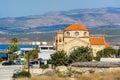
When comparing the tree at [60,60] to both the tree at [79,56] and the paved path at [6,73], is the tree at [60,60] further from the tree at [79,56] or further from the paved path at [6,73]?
the paved path at [6,73]

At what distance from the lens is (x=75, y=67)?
38000mm

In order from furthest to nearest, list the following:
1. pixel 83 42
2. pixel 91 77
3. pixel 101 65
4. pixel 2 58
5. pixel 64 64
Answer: pixel 2 58
pixel 83 42
pixel 64 64
pixel 101 65
pixel 91 77

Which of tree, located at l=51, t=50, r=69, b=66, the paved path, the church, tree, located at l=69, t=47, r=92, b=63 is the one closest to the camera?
the paved path

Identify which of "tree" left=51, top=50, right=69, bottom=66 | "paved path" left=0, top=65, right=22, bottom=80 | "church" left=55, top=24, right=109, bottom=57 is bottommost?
"paved path" left=0, top=65, right=22, bottom=80

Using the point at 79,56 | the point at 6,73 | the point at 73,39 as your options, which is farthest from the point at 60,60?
the point at 73,39

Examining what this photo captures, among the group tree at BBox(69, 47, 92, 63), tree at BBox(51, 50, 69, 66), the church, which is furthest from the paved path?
the church

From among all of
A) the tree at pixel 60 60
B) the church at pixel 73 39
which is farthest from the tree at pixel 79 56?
the church at pixel 73 39

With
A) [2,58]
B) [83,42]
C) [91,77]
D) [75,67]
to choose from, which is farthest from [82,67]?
[2,58]

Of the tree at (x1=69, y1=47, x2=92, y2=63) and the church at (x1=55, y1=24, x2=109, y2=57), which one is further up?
the church at (x1=55, y1=24, x2=109, y2=57)

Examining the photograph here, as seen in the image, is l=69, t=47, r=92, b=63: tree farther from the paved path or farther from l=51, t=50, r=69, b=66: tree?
the paved path

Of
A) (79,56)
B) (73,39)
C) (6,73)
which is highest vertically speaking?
(73,39)

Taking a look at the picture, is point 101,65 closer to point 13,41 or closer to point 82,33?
point 82,33

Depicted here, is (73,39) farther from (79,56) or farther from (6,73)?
(6,73)

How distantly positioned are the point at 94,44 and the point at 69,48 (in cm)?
466
